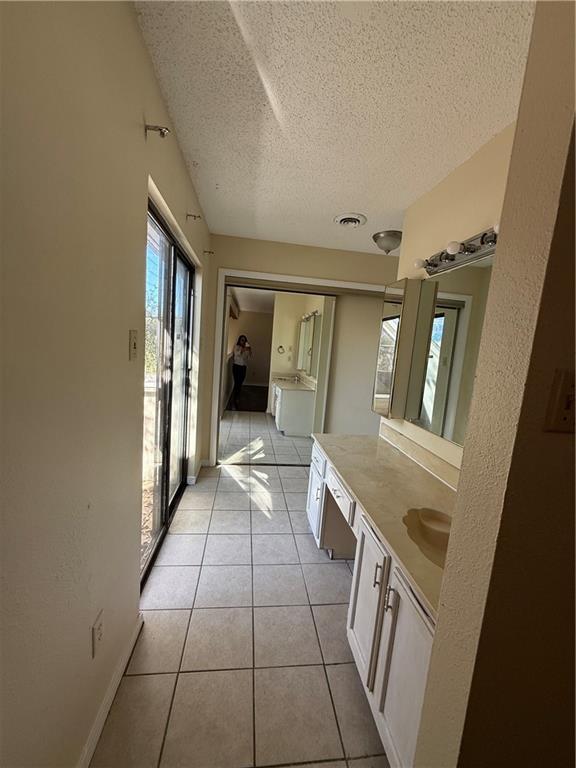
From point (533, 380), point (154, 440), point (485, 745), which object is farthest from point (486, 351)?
point (154, 440)

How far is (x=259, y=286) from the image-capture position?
3273 mm

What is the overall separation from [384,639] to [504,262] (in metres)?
1.32

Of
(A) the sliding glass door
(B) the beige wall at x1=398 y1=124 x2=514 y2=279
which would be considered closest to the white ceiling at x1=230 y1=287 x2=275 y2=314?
(A) the sliding glass door

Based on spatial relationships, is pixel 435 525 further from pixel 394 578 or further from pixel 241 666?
pixel 241 666

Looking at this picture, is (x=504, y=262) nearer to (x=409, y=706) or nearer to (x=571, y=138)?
(x=571, y=138)

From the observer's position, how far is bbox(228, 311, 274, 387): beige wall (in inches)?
368

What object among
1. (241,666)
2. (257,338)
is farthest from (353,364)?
(257,338)

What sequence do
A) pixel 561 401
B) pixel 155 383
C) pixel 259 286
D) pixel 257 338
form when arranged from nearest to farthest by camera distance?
1. pixel 561 401
2. pixel 155 383
3. pixel 259 286
4. pixel 257 338

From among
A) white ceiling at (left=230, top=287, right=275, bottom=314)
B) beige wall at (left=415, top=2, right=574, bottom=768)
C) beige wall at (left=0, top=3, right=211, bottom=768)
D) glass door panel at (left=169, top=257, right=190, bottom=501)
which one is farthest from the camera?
white ceiling at (left=230, top=287, right=275, bottom=314)

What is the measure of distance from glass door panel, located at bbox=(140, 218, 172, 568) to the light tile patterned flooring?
278 millimetres

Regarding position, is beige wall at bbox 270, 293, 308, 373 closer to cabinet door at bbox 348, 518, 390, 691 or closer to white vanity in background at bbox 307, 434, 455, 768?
white vanity in background at bbox 307, 434, 455, 768

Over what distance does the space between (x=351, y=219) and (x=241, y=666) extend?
9.82 ft

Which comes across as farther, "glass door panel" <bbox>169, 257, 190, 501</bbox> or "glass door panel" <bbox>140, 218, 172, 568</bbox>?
"glass door panel" <bbox>169, 257, 190, 501</bbox>

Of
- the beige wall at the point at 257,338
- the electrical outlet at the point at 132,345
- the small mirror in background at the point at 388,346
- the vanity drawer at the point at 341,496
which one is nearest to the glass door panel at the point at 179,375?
the electrical outlet at the point at 132,345
